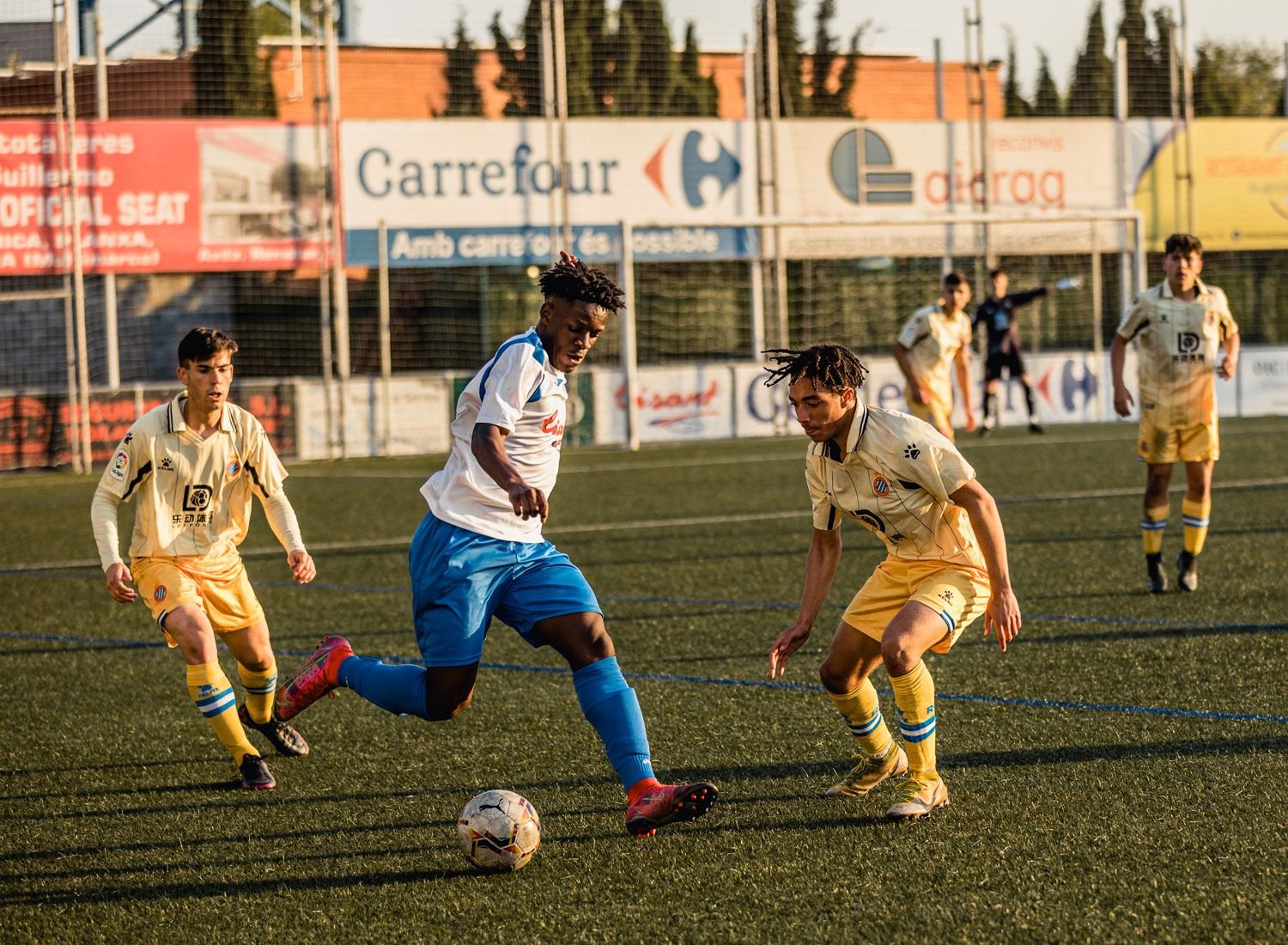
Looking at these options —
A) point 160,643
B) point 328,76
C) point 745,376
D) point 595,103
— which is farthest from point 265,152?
point 160,643

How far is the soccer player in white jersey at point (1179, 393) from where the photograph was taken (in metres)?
8.89

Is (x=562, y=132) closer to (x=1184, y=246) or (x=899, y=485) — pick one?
(x=1184, y=246)

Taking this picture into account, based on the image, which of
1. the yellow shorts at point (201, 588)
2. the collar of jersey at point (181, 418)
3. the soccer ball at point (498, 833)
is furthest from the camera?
the collar of jersey at point (181, 418)

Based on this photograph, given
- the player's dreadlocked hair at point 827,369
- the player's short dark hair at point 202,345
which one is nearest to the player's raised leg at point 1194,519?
the player's dreadlocked hair at point 827,369

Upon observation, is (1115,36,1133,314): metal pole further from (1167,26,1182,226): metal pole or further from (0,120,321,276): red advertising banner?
(0,120,321,276): red advertising banner

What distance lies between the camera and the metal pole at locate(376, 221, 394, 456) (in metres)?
23.4

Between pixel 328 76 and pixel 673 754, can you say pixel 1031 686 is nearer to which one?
pixel 673 754

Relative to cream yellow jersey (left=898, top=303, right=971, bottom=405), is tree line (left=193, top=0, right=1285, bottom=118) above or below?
above

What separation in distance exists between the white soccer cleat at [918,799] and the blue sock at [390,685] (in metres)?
1.44

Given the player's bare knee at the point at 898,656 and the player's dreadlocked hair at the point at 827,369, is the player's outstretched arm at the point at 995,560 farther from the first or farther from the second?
the player's dreadlocked hair at the point at 827,369

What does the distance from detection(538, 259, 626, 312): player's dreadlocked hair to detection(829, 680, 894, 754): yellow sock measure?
56.6 inches

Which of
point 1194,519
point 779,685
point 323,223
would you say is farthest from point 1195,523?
point 323,223

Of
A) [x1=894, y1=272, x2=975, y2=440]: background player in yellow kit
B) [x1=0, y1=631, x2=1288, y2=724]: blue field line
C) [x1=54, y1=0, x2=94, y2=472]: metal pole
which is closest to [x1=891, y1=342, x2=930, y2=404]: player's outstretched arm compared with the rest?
[x1=894, y1=272, x2=975, y2=440]: background player in yellow kit

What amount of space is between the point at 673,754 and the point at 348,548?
7177 mm
